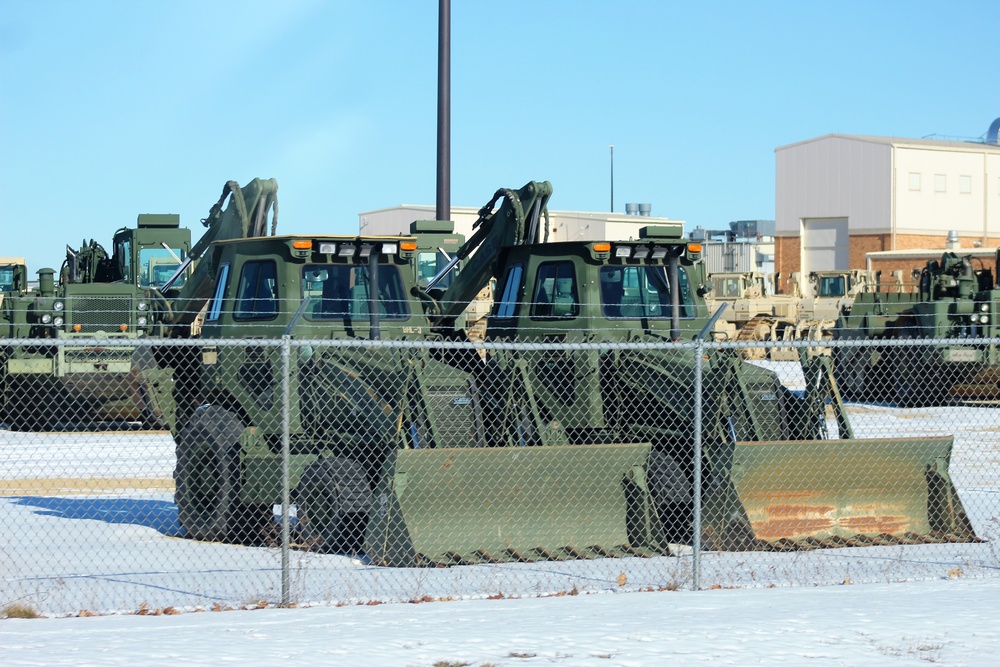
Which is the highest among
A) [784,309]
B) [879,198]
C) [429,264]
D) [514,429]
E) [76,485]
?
[879,198]

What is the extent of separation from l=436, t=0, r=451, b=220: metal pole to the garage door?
1575 inches

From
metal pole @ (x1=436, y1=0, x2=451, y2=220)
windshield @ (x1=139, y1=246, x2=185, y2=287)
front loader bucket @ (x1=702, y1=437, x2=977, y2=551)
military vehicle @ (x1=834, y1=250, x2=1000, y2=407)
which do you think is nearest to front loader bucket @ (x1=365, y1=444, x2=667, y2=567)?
front loader bucket @ (x1=702, y1=437, x2=977, y2=551)

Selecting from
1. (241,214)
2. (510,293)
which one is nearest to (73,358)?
(241,214)

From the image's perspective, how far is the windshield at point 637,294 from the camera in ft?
40.7

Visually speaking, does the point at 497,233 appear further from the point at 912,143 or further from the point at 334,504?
the point at 912,143

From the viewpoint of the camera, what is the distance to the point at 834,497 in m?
10.8

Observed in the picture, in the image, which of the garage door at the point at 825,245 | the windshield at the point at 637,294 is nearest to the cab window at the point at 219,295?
the windshield at the point at 637,294

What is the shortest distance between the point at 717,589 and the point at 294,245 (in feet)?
15.2

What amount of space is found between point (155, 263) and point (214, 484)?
479 inches

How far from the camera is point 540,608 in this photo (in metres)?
8.35

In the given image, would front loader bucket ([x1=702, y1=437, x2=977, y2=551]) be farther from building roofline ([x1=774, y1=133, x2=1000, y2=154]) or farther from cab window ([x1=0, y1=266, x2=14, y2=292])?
building roofline ([x1=774, y1=133, x2=1000, y2=154])

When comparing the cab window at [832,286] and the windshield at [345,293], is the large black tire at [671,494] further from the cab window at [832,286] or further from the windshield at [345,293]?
the cab window at [832,286]

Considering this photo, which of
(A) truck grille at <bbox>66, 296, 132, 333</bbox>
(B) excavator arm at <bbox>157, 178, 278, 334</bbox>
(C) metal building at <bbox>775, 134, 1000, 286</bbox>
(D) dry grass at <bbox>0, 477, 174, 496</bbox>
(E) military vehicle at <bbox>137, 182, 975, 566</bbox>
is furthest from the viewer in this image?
(C) metal building at <bbox>775, 134, 1000, 286</bbox>

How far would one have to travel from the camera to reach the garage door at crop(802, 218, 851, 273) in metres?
58.3
